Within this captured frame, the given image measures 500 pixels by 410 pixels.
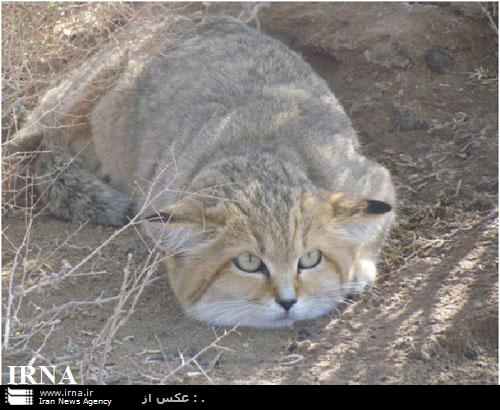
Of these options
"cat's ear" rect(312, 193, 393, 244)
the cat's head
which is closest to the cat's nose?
the cat's head

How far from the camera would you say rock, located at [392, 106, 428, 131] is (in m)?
7.06

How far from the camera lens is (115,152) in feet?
23.2

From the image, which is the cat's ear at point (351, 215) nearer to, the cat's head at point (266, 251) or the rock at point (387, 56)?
the cat's head at point (266, 251)

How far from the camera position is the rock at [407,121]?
706cm

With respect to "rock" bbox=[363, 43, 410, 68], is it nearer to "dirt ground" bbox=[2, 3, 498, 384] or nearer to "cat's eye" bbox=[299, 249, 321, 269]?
"dirt ground" bbox=[2, 3, 498, 384]

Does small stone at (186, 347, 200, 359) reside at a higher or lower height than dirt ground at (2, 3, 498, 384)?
lower

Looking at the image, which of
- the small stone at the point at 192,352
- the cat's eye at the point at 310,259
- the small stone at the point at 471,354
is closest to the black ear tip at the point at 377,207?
the cat's eye at the point at 310,259

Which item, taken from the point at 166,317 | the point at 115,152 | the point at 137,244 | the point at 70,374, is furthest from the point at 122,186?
the point at 70,374

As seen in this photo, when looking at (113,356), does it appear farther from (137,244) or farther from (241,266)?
(137,244)

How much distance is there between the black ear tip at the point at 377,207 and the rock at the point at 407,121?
7.83 feet

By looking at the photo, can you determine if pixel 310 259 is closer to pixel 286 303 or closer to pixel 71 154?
pixel 286 303

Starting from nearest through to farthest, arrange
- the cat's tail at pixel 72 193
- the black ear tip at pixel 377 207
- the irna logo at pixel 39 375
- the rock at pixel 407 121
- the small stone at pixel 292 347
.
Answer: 1. the irna logo at pixel 39 375
2. the small stone at pixel 292 347
3. the black ear tip at pixel 377 207
4. the cat's tail at pixel 72 193
5. the rock at pixel 407 121

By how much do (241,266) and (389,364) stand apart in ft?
3.19

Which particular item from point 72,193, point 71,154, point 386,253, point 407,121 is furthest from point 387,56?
point 72,193
